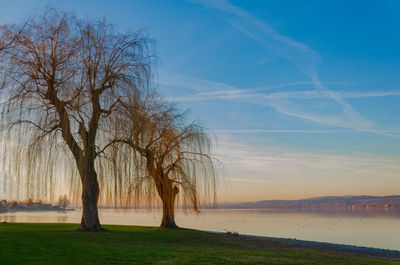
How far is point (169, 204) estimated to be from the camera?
90.6ft

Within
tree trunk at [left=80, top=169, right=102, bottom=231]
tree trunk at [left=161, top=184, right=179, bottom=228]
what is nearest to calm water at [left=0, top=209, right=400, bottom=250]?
tree trunk at [left=80, top=169, right=102, bottom=231]

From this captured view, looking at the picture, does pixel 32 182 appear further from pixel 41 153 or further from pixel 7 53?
pixel 7 53

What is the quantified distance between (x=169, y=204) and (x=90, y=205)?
8421mm

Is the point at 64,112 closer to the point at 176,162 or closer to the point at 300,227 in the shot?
the point at 176,162

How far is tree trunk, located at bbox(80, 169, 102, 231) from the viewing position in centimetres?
1990

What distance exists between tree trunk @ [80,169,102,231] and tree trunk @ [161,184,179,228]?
6813 millimetres

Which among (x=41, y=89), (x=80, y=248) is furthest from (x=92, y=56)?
(x=80, y=248)

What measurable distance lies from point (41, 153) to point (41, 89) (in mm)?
3857

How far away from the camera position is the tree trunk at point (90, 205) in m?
19.9

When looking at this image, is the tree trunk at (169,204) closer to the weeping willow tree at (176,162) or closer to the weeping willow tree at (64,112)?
the weeping willow tree at (176,162)

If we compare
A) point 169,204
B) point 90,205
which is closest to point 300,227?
point 169,204

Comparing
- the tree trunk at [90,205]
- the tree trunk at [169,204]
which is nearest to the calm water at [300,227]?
the tree trunk at [90,205]

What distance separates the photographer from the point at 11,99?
579 inches

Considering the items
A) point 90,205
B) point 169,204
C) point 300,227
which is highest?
point 90,205
